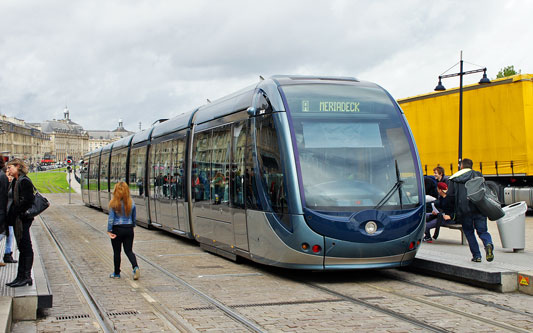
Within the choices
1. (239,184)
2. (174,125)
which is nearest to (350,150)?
(239,184)

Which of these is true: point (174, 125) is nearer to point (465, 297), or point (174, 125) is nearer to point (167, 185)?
point (167, 185)

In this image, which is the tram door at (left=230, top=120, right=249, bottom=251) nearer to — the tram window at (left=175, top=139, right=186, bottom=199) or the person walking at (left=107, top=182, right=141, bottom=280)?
the person walking at (left=107, top=182, right=141, bottom=280)

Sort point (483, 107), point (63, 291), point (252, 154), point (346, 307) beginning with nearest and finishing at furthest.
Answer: point (346, 307) < point (63, 291) < point (252, 154) < point (483, 107)

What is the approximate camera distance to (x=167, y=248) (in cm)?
1609

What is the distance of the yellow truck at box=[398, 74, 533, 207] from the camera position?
75.6ft

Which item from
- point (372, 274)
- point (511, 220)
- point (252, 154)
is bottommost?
point (372, 274)

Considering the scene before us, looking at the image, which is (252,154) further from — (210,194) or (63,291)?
(63,291)

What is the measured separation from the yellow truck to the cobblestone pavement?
13.4 meters

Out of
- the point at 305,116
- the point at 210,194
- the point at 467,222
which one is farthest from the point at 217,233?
the point at 467,222

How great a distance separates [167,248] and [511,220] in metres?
7.89

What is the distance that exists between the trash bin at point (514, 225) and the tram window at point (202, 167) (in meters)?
5.75

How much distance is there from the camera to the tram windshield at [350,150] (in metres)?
10.1

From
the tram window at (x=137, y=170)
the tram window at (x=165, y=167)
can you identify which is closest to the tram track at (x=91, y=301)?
the tram window at (x=165, y=167)

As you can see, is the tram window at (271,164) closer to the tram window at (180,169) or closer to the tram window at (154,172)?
the tram window at (180,169)
